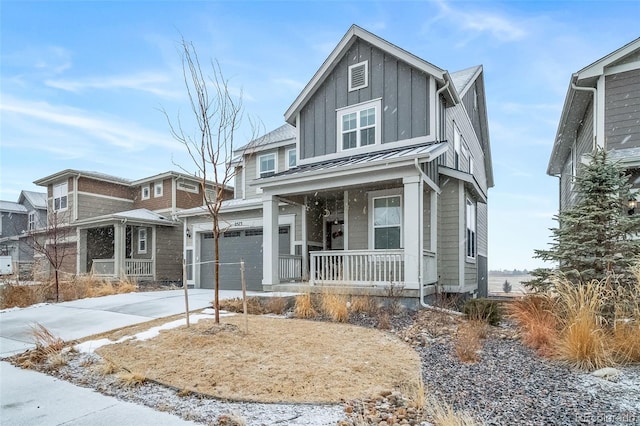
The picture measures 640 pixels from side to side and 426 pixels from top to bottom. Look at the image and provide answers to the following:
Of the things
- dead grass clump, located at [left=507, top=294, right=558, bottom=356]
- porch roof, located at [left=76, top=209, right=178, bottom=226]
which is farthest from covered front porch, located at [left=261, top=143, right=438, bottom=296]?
porch roof, located at [left=76, top=209, right=178, bottom=226]

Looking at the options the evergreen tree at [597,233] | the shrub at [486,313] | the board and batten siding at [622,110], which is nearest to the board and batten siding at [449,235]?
the shrub at [486,313]

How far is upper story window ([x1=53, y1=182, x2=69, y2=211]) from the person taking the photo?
2200 cm

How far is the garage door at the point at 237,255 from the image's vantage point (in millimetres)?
13741

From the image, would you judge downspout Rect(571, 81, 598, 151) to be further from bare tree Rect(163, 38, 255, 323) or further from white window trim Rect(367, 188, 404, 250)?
bare tree Rect(163, 38, 255, 323)

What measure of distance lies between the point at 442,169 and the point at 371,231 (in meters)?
2.57

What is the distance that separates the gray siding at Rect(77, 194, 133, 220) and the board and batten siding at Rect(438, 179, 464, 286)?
1911 centimetres

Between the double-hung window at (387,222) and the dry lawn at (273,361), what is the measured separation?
4067 mm

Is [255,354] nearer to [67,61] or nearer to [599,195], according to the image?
[599,195]

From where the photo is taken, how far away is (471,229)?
12.5 meters

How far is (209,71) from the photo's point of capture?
7574mm

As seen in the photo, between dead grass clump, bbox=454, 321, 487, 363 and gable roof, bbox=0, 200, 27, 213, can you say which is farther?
gable roof, bbox=0, 200, 27, 213

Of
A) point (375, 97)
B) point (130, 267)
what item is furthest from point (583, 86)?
point (130, 267)

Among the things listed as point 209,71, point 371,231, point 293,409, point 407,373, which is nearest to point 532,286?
point 407,373

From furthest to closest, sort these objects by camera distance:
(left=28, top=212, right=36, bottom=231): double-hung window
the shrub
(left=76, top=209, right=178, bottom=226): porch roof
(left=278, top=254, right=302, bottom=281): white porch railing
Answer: (left=28, top=212, right=36, bottom=231): double-hung window, (left=76, top=209, right=178, bottom=226): porch roof, (left=278, top=254, right=302, bottom=281): white porch railing, the shrub
